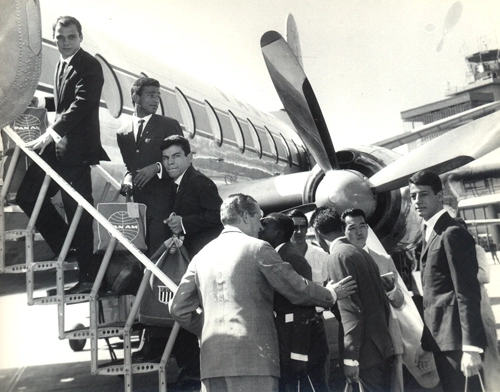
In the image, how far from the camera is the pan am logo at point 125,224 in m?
4.51

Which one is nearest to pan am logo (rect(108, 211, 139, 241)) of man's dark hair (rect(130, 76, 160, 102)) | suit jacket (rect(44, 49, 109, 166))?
suit jacket (rect(44, 49, 109, 166))

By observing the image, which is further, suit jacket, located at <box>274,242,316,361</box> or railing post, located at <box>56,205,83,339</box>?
railing post, located at <box>56,205,83,339</box>

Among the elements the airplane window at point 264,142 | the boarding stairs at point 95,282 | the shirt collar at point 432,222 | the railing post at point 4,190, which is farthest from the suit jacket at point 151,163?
the airplane window at point 264,142

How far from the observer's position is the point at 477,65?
573 cm

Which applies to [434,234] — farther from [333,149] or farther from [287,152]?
[287,152]

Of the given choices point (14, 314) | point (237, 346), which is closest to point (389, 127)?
point (237, 346)

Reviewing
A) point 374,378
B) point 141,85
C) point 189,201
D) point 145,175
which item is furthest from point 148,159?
point 374,378

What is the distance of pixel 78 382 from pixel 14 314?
4.94 feet

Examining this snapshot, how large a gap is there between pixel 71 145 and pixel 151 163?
0.70 meters

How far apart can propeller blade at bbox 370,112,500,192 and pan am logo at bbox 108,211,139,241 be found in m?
2.52

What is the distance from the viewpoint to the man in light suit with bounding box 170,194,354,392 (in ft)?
10.3

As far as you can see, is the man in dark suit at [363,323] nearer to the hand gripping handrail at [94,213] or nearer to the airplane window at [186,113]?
the hand gripping handrail at [94,213]

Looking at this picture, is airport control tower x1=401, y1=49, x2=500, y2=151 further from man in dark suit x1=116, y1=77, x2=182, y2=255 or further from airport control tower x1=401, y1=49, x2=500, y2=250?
man in dark suit x1=116, y1=77, x2=182, y2=255

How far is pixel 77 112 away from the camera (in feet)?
15.9
